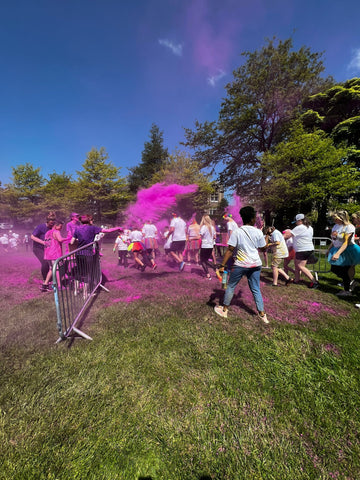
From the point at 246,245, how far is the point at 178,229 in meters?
4.00

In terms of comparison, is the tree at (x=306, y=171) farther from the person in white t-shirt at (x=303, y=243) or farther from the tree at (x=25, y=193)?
the tree at (x=25, y=193)

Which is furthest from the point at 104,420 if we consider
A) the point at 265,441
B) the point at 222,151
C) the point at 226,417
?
the point at 222,151

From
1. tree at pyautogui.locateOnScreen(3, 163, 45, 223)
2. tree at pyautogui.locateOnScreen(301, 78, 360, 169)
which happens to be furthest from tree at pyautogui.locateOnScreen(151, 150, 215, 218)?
tree at pyautogui.locateOnScreen(3, 163, 45, 223)

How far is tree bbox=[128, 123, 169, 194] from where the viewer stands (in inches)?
1330

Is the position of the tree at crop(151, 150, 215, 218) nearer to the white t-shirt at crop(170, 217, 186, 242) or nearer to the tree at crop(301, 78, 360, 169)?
the tree at crop(301, 78, 360, 169)

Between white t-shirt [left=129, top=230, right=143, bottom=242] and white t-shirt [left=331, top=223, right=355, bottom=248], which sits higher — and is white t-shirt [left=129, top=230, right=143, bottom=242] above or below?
below

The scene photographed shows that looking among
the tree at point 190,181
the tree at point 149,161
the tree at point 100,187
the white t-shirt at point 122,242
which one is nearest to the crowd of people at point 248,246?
the white t-shirt at point 122,242

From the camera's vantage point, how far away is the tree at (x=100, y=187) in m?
28.0

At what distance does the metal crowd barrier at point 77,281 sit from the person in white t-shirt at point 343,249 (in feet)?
18.5

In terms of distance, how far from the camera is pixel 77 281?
3.83 m

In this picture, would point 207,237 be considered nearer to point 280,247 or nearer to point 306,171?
point 280,247

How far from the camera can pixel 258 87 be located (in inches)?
692

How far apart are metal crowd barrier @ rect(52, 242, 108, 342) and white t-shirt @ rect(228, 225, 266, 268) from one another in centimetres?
280

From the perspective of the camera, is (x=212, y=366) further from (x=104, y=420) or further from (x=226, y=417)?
(x=104, y=420)
